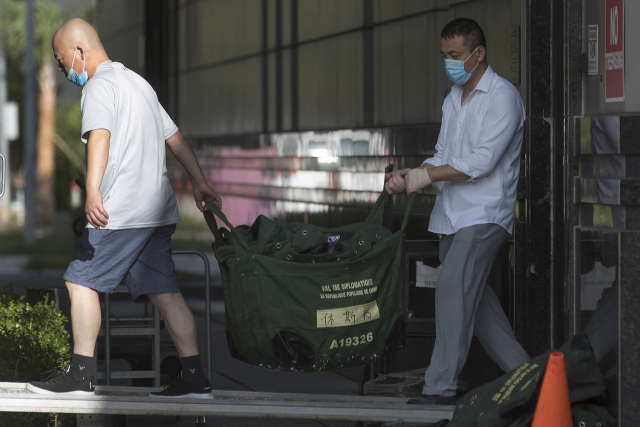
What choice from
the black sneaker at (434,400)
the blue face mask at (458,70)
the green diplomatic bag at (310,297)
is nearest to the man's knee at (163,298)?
the green diplomatic bag at (310,297)

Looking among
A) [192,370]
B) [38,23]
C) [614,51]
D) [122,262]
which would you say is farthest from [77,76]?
[38,23]

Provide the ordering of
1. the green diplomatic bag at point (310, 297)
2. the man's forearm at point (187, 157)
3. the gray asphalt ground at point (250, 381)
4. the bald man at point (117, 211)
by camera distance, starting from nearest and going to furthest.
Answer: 1. the green diplomatic bag at point (310, 297)
2. the bald man at point (117, 211)
3. the man's forearm at point (187, 157)
4. the gray asphalt ground at point (250, 381)

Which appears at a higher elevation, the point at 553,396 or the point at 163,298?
the point at 163,298

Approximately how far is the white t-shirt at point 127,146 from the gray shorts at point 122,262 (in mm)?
65

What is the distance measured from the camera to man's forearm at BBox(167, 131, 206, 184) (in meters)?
4.79

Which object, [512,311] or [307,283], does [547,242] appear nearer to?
[512,311]

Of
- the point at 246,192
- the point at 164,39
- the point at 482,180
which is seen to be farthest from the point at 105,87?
the point at 164,39

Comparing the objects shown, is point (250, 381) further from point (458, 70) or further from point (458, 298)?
point (458, 70)

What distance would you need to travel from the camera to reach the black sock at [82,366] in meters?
4.50

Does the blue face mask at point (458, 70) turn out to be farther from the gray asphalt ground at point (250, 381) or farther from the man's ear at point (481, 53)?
the gray asphalt ground at point (250, 381)

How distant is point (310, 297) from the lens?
4.29 meters

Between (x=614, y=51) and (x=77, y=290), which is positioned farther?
(x=77, y=290)

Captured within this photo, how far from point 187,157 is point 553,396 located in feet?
7.30

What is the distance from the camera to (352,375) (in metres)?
6.56
